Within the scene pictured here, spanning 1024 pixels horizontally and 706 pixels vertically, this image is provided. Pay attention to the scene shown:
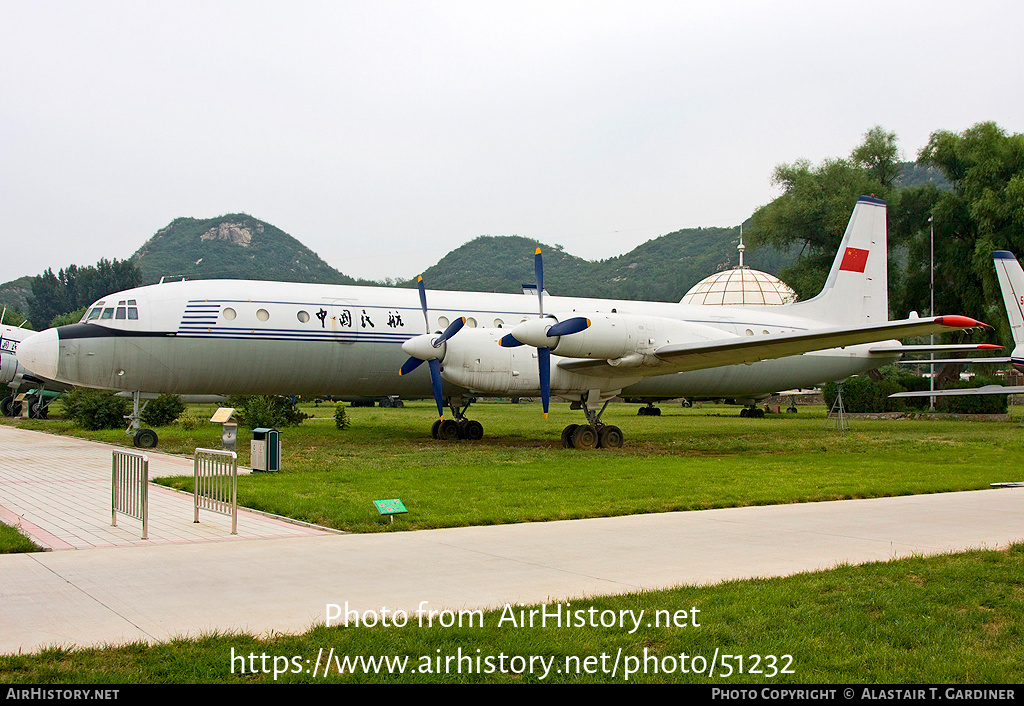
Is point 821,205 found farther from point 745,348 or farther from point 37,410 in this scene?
point 37,410

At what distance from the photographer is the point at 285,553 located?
26.3 feet

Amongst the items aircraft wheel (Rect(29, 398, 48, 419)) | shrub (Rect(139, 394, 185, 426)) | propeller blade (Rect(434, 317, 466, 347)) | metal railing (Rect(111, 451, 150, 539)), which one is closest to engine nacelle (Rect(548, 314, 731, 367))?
propeller blade (Rect(434, 317, 466, 347))

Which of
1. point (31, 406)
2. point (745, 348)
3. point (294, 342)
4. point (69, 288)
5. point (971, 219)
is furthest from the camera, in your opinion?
point (69, 288)

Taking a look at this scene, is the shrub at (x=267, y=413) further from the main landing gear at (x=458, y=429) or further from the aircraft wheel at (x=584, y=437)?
the aircraft wheel at (x=584, y=437)

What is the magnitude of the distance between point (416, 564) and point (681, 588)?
7.77ft

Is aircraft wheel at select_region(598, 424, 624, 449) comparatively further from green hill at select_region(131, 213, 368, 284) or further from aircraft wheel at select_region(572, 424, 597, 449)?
green hill at select_region(131, 213, 368, 284)

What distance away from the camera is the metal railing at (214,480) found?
32.1ft

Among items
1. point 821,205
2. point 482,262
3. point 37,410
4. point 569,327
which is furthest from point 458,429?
point 482,262

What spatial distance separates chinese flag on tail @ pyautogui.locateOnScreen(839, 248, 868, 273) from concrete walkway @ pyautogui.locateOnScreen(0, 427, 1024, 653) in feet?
56.4

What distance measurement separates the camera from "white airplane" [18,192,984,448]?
19500mm

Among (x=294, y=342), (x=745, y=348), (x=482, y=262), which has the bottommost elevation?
(x=745, y=348)

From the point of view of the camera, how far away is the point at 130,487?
A: 9523 mm

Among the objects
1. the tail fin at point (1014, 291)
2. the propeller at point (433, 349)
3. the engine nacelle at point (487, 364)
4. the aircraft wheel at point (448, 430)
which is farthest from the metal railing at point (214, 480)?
the tail fin at point (1014, 291)
